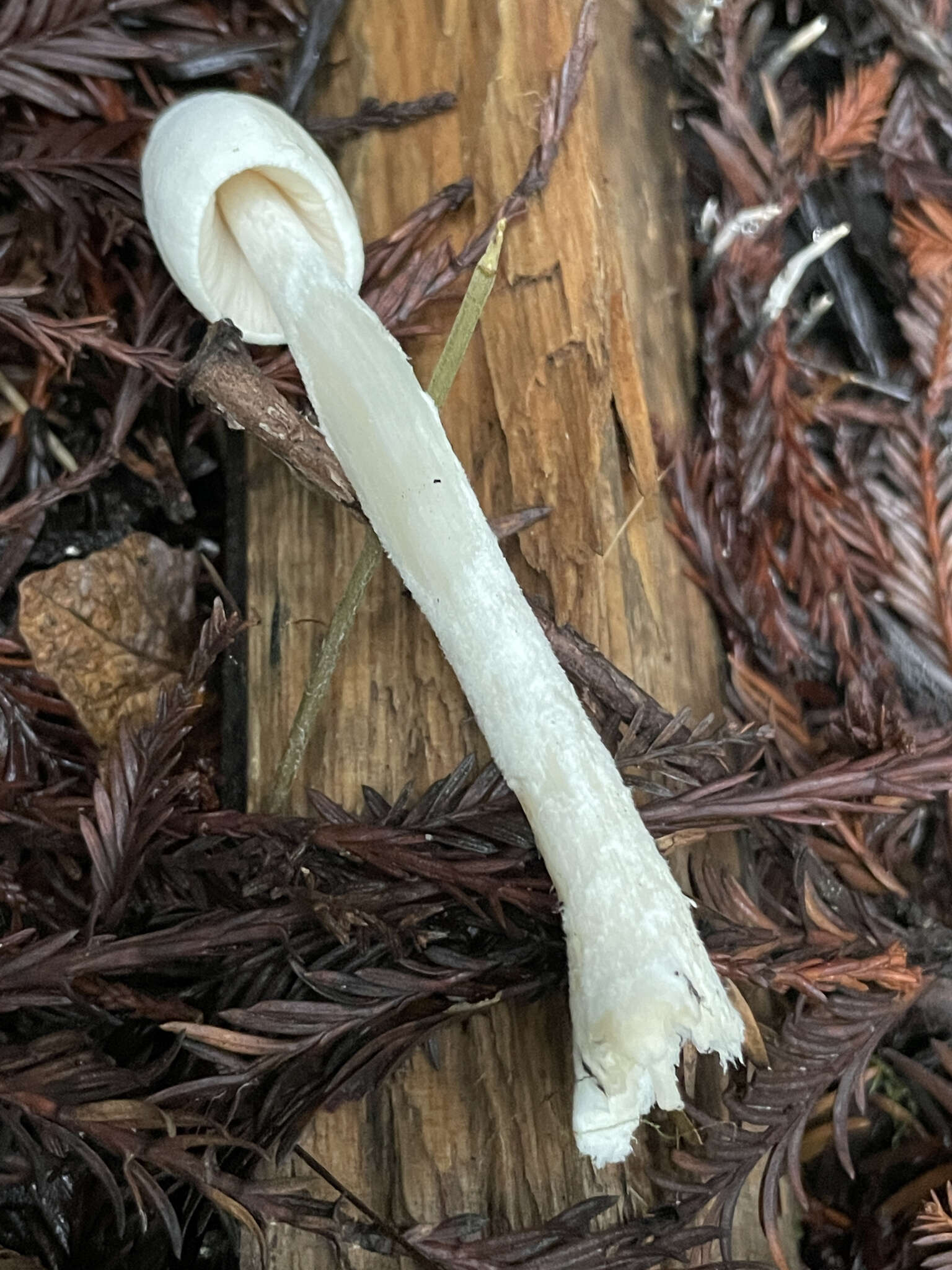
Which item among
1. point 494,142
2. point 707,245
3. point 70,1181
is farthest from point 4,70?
point 70,1181

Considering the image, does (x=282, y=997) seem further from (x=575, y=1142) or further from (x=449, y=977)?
(x=575, y=1142)

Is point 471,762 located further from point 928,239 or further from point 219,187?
point 928,239

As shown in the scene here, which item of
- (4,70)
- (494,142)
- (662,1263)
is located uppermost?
(4,70)

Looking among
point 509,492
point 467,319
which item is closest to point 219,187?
point 467,319

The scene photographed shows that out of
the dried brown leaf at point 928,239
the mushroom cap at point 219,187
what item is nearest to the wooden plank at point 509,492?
the mushroom cap at point 219,187

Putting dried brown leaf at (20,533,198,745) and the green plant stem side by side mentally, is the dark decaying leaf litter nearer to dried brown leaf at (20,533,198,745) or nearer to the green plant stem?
dried brown leaf at (20,533,198,745)

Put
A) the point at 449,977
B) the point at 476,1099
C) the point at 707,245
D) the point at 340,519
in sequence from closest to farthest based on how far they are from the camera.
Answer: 1. the point at 449,977
2. the point at 476,1099
3. the point at 340,519
4. the point at 707,245

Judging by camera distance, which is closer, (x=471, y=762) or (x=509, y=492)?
(x=471, y=762)
